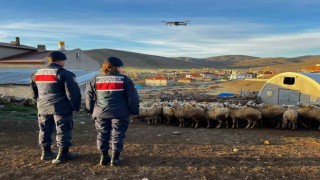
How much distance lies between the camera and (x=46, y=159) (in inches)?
250

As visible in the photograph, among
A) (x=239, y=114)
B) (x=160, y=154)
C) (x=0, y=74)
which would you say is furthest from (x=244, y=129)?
(x=0, y=74)

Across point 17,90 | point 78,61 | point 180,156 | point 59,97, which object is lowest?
point 180,156

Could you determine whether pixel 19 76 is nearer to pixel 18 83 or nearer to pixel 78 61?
pixel 18 83

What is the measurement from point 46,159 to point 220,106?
267 inches

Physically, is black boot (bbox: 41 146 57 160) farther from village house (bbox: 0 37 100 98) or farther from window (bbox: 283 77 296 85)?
window (bbox: 283 77 296 85)

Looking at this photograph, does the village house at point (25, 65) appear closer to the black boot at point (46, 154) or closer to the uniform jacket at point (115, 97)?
the black boot at point (46, 154)

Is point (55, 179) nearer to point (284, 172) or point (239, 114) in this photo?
point (284, 172)

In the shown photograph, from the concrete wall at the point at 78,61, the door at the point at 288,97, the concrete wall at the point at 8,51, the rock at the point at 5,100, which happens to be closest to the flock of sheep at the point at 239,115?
the rock at the point at 5,100

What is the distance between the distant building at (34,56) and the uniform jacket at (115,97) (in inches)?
827

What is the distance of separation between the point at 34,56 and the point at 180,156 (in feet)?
78.1

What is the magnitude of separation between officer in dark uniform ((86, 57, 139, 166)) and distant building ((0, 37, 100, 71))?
21.0 metres

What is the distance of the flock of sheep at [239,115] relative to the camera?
10816mm

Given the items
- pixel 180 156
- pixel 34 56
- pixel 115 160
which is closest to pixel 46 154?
pixel 115 160

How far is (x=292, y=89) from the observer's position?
1992 centimetres
